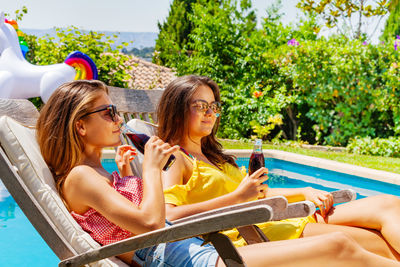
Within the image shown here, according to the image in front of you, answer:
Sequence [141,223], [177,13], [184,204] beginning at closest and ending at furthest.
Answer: [141,223] → [184,204] → [177,13]

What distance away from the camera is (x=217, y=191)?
7.73 feet

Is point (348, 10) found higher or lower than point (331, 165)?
higher

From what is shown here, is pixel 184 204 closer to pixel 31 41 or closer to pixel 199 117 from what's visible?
pixel 199 117

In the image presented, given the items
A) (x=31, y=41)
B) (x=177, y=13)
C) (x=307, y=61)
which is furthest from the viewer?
(x=177, y=13)

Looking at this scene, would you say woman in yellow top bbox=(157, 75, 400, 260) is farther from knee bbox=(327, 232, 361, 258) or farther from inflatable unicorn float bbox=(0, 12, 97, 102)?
inflatable unicorn float bbox=(0, 12, 97, 102)

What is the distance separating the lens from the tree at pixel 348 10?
43.3ft

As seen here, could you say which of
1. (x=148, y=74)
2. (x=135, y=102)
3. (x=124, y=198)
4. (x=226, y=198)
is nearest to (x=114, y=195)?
(x=124, y=198)

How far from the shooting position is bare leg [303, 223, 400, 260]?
2.25 metres

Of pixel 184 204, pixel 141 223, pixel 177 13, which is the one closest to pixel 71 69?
pixel 184 204

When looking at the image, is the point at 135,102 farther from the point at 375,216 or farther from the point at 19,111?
the point at 375,216

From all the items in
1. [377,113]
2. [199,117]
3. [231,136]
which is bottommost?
[231,136]

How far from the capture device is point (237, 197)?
199cm

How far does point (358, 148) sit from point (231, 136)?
9.00ft

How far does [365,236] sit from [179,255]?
1142mm
